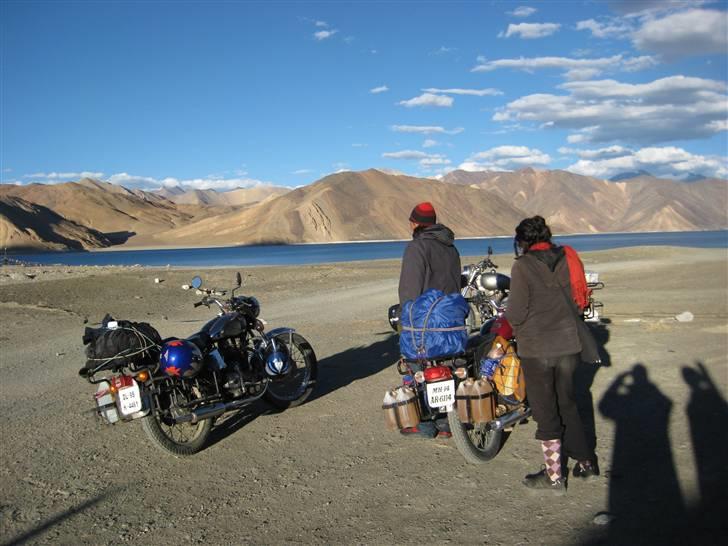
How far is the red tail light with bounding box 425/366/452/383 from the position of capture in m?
4.67

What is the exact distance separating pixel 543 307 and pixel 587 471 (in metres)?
1.29

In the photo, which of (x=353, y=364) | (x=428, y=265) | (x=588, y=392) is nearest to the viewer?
(x=428, y=265)

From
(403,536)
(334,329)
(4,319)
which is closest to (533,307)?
(403,536)

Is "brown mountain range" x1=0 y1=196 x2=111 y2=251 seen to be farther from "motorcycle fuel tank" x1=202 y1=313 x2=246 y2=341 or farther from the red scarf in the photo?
the red scarf

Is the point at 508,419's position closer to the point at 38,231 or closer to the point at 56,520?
the point at 56,520

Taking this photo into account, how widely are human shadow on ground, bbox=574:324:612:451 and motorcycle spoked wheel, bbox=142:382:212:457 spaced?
10.6ft

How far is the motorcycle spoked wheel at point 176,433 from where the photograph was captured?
525 centimetres

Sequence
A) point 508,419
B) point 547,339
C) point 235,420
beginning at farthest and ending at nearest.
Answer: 1. point 235,420
2. point 508,419
3. point 547,339

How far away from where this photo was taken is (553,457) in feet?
14.3

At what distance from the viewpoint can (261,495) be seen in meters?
4.62

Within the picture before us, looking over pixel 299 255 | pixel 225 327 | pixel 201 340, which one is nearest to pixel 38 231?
pixel 299 255

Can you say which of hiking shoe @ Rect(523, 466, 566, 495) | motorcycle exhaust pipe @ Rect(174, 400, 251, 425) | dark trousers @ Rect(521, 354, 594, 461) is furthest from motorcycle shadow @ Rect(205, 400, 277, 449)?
dark trousers @ Rect(521, 354, 594, 461)

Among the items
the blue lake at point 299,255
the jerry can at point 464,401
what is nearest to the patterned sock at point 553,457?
the jerry can at point 464,401

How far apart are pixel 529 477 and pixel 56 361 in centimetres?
804
